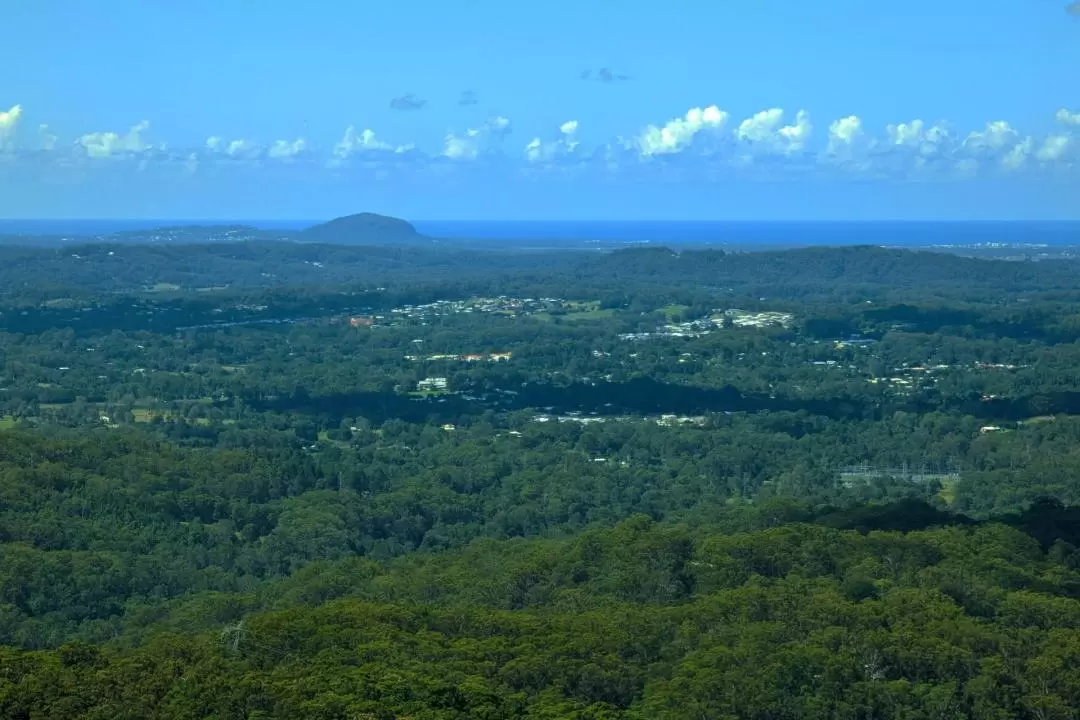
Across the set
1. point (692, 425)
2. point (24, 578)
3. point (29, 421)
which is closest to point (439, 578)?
point (24, 578)

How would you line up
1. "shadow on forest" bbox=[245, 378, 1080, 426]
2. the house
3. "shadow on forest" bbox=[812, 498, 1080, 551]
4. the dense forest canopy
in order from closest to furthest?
the dense forest canopy, "shadow on forest" bbox=[812, 498, 1080, 551], "shadow on forest" bbox=[245, 378, 1080, 426], the house

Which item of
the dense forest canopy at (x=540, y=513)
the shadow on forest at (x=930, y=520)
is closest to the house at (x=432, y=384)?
the dense forest canopy at (x=540, y=513)

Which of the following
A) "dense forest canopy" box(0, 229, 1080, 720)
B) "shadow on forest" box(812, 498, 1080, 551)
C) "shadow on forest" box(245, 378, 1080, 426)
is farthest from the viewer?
"shadow on forest" box(245, 378, 1080, 426)

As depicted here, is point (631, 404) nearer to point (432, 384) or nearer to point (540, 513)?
point (432, 384)

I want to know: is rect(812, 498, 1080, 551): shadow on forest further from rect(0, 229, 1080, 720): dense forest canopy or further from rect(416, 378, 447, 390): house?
rect(416, 378, 447, 390): house

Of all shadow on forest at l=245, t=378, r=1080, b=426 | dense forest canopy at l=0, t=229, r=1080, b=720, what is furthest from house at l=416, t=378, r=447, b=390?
shadow on forest at l=245, t=378, r=1080, b=426

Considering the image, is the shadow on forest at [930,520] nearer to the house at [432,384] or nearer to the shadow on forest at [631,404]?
the shadow on forest at [631,404]

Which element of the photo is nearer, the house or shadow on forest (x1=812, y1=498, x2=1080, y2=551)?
shadow on forest (x1=812, y1=498, x2=1080, y2=551)

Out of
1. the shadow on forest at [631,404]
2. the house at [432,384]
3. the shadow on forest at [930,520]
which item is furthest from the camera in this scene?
the house at [432,384]
